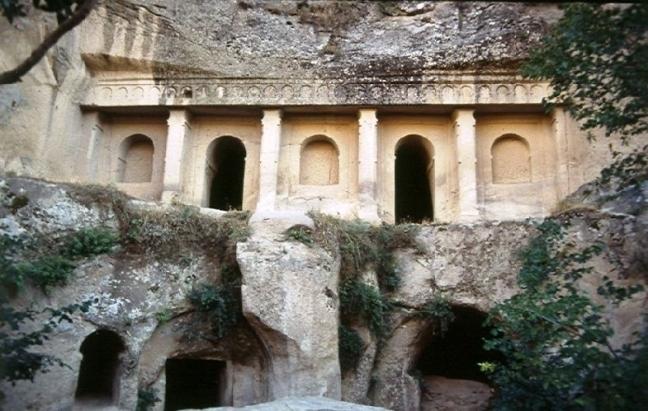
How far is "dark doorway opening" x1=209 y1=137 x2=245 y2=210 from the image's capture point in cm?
1728

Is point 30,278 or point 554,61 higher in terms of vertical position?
point 554,61

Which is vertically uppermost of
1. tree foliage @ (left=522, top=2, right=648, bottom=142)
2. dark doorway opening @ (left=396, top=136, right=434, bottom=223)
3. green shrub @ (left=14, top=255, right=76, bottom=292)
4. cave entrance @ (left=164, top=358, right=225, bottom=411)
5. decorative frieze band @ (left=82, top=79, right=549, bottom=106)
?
decorative frieze band @ (left=82, top=79, right=549, bottom=106)

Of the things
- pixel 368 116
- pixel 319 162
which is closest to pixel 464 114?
pixel 368 116

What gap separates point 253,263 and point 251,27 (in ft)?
26.7

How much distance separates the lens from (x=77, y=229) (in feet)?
31.6

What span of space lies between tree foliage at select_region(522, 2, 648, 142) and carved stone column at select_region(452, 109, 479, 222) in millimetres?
7001

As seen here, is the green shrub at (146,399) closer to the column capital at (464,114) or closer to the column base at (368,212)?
the column base at (368,212)

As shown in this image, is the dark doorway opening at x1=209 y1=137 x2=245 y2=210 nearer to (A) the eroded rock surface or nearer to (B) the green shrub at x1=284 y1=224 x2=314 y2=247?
(B) the green shrub at x1=284 y1=224 x2=314 y2=247

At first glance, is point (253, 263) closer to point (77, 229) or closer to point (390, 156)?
point (77, 229)

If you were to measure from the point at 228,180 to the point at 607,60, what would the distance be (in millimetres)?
13110

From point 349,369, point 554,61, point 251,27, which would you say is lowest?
point 349,369

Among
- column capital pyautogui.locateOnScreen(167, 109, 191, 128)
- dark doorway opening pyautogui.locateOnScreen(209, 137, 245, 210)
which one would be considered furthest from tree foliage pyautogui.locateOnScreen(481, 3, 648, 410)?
dark doorway opening pyautogui.locateOnScreen(209, 137, 245, 210)

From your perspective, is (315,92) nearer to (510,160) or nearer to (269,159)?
(269,159)

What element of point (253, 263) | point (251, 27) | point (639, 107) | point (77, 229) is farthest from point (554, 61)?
point (251, 27)
